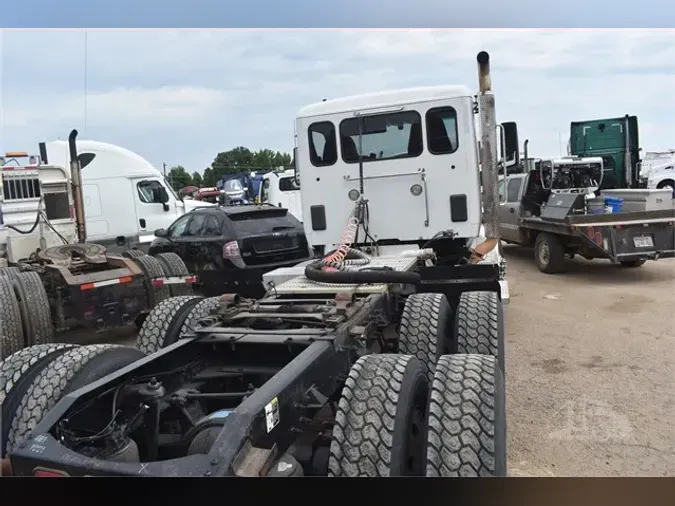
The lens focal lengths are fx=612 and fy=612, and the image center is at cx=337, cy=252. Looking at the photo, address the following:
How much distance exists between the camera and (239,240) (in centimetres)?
891

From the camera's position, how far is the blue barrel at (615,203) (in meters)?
10.8

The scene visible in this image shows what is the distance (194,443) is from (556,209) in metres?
9.46

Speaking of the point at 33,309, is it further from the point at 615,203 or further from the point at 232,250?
the point at 615,203

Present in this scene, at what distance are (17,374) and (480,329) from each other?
3.04 m

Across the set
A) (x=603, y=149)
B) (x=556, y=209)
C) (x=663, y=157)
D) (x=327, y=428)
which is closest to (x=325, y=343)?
(x=327, y=428)

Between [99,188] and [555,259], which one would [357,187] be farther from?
[99,188]

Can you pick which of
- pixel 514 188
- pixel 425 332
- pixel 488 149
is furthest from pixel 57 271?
pixel 514 188

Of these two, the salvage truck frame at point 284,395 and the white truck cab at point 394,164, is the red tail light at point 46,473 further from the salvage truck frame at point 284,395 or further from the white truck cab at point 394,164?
the white truck cab at point 394,164

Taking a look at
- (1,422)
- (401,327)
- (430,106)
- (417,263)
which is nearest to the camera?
(1,422)

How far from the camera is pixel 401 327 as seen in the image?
4.44 metres

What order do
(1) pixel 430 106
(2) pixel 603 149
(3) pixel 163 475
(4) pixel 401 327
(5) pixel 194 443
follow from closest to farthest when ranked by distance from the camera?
1. (3) pixel 163 475
2. (5) pixel 194 443
3. (4) pixel 401 327
4. (1) pixel 430 106
5. (2) pixel 603 149

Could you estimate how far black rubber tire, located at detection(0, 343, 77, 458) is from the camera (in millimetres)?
3326

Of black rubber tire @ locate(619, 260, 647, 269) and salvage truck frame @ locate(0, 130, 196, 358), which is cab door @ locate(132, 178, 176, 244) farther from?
black rubber tire @ locate(619, 260, 647, 269)

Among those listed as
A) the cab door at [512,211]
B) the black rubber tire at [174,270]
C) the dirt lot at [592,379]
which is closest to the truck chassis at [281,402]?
the dirt lot at [592,379]
